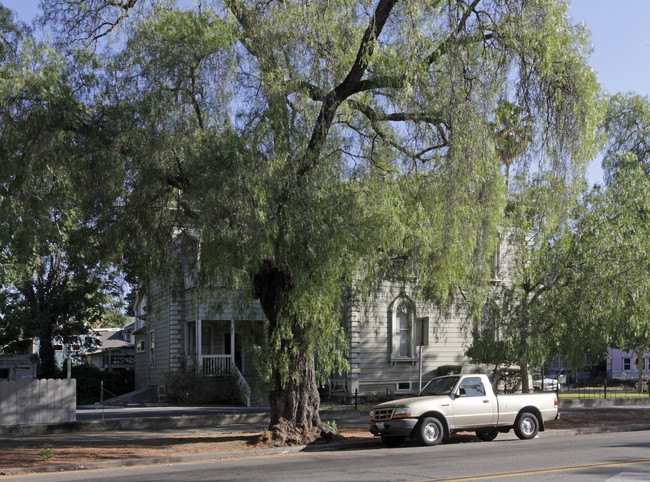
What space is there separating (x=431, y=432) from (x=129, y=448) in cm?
677

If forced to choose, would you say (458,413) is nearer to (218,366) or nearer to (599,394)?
(218,366)

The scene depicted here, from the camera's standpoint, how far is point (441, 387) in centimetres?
1642

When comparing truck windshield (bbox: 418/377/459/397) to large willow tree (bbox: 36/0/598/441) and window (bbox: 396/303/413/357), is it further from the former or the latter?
window (bbox: 396/303/413/357)

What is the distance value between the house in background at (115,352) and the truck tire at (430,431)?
35.6 metres

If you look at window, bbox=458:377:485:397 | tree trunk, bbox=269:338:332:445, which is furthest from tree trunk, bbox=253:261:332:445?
window, bbox=458:377:485:397

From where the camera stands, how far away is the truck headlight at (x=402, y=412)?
1523 cm

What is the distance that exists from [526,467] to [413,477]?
2173mm

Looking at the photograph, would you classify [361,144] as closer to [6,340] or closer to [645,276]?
[645,276]

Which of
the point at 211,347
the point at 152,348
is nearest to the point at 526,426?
the point at 211,347

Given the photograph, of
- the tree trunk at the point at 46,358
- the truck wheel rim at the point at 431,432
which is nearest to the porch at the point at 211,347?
the tree trunk at the point at 46,358

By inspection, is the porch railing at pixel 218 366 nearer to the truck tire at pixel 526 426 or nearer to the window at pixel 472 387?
the window at pixel 472 387

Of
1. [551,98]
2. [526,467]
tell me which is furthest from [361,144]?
[526,467]

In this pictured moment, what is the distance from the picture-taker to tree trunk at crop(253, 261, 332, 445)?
15.1 m

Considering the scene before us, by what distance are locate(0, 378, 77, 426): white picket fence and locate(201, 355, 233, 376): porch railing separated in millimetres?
11780
